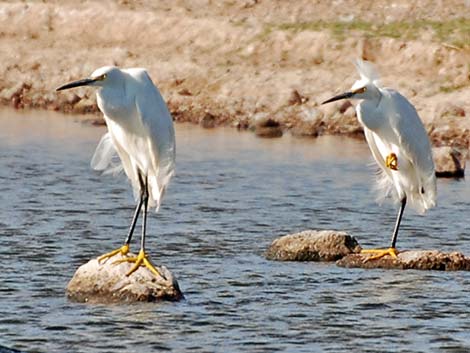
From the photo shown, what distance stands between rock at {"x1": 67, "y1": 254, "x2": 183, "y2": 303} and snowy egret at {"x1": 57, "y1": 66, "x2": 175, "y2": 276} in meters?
0.07

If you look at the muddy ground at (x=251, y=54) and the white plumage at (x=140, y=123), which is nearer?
the white plumage at (x=140, y=123)

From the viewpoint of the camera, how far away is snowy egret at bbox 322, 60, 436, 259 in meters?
16.6

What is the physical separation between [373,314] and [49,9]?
2280 centimetres

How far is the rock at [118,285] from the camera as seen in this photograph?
14.2m

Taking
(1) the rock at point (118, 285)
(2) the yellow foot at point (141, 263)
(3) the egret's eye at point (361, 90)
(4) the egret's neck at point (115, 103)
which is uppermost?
(3) the egret's eye at point (361, 90)

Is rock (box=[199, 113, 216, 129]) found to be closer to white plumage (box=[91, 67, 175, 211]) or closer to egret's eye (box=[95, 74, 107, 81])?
white plumage (box=[91, 67, 175, 211])

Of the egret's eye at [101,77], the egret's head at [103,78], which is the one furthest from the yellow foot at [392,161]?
the egret's eye at [101,77]

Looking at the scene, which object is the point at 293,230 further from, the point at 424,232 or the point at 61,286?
the point at 61,286

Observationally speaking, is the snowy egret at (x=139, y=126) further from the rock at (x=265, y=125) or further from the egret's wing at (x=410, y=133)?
the rock at (x=265, y=125)

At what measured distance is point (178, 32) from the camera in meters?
33.7

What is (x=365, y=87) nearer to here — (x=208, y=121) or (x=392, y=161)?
(x=392, y=161)

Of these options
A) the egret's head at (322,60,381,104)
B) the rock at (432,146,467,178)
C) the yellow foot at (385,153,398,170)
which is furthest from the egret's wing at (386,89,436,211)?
the rock at (432,146,467,178)

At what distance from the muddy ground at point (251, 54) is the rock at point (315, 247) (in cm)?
1075

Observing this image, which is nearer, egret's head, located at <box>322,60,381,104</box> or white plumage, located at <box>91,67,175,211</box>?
white plumage, located at <box>91,67,175,211</box>
